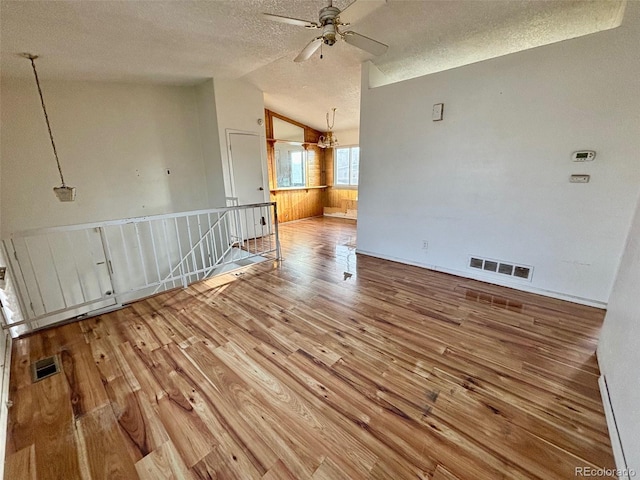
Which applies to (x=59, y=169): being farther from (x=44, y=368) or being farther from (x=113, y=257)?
(x=44, y=368)

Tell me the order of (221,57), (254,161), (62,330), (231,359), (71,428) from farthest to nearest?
(254,161)
(221,57)
(62,330)
(231,359)
(71,428)

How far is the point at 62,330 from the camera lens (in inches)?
91.2

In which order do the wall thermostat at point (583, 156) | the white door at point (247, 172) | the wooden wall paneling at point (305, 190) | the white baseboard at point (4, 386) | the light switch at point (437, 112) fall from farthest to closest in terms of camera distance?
the wooden wall paneling at point (305, 190) < the white door at point (247, 172) < the light switch at point (437, 112) < the wall thermostat at point (583, 156) < the white baseboard at point (4, 386)

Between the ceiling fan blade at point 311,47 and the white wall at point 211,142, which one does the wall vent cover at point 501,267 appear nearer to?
the ceiling fan blade at point 311,47

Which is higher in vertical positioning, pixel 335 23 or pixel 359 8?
pixel 359 8

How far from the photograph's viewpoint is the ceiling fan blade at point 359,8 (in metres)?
1.95

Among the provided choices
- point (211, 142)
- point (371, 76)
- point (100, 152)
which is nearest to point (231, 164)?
point (211, 142)

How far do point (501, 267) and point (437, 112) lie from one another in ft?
6.72

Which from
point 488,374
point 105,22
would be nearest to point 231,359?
point 488,374

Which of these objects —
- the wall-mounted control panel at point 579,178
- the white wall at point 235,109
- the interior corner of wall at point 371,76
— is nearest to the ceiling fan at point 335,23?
the interior corner of wall at point 371,76

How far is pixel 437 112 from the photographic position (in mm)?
3234

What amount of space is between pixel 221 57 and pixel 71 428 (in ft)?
13.4

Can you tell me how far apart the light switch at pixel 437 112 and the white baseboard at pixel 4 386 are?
4409 mm

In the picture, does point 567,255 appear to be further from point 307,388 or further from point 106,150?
point 106,150
